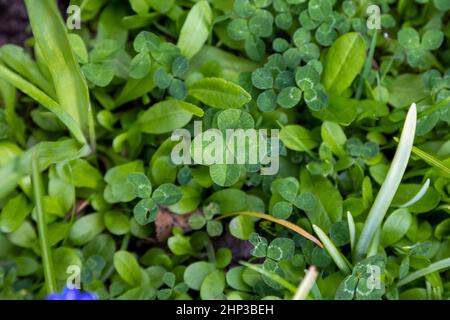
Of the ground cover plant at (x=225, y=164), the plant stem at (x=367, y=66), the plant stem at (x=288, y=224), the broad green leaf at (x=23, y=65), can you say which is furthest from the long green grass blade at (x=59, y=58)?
the plant stem at (x=367, y=66)

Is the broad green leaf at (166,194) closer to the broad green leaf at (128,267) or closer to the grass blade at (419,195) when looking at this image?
the broad green leaf at (128,267)

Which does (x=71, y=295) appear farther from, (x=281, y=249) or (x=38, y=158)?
(x=281, y=249)

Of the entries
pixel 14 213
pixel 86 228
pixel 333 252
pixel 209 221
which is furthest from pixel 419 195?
pixel 14 213

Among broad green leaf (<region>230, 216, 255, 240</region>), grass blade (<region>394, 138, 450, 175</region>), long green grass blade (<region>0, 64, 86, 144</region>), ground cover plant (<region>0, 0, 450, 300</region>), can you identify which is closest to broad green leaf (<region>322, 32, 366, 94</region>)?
ground cover plant (<region>0, 0, 450, 300</region>)

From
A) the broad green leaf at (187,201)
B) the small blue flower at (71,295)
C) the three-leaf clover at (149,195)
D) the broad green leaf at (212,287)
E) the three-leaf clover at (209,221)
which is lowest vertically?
the broad green leaf at (212,287)

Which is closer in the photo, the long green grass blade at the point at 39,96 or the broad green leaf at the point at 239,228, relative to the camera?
the long green grass blade at the point at 39,96

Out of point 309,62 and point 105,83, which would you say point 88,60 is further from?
point 309,62
